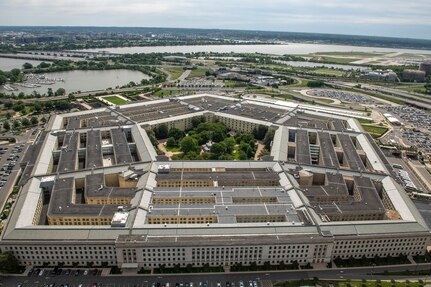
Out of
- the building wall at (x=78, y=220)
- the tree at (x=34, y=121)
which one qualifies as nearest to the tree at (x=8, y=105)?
the tree at (x=34, y=121)

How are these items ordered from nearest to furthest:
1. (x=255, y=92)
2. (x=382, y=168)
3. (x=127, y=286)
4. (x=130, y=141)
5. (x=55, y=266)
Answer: (x=127, y=286) < (x=55, y=266) < (x=382, y=168) < (x=130, y=141) < (x=255, y=92)

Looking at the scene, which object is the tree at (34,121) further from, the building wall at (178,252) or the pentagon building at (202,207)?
the building wall at (178,252)

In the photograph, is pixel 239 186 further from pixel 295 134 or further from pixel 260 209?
pixel 295 134

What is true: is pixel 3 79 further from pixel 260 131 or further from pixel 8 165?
pixel 260 131

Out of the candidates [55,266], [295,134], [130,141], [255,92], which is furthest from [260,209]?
[255,92]

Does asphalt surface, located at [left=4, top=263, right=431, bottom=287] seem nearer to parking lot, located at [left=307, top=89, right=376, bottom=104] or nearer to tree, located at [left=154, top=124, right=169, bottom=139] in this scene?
tree, located at [left=154, top=124, right=169, bottom=139]

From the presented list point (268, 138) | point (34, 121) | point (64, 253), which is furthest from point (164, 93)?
point (64, 253)
